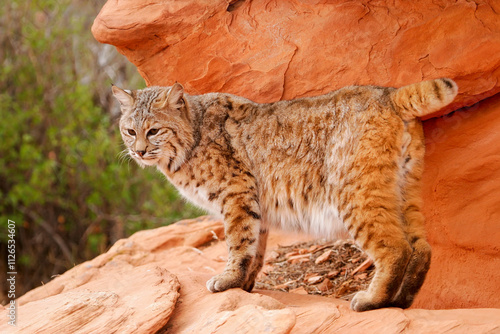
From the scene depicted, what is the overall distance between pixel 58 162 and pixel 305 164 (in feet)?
23.6

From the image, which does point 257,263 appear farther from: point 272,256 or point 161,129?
point 272,256

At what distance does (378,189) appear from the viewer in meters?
4.05

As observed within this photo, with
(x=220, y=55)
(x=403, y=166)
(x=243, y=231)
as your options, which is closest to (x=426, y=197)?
(x=403, y=166)

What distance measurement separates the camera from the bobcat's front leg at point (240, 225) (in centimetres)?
446

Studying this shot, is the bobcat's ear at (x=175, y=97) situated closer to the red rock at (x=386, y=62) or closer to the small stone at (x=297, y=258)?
the red rock at (x=386, y=62)

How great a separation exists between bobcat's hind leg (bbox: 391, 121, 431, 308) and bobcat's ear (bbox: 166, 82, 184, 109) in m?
1.91

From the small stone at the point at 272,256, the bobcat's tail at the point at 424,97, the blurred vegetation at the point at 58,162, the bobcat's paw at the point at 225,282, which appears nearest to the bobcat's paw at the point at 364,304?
the bobcat's paw at the point at 225,282

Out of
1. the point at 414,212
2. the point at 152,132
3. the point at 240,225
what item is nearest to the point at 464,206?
the point at 414,212

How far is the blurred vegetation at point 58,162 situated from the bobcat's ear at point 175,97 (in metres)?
5.01

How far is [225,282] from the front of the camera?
14.1 ft

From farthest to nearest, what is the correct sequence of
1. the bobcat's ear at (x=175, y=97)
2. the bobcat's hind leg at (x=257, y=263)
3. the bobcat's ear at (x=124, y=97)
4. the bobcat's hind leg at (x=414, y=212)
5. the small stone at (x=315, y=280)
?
the small stone at (x=315, y=280) < the bobcat's ear at (x=124, y=97) < the bobcat's ear at (x=175, y=97) < the bobcat's hind leg at (x=257, y=263) < the bobcat's hind leg at (x=414, y=212)

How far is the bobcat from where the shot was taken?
159 inches

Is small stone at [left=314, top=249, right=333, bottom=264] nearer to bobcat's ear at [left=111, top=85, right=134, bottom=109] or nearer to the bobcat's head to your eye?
the bobcat's head

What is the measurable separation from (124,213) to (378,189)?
7.76 metres
